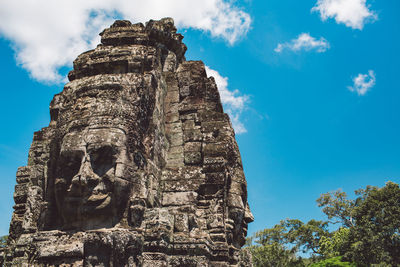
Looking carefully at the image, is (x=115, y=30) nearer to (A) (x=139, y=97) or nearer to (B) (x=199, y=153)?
(A) (x=139, y=97)

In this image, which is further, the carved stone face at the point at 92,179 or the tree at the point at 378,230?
the tree at the point at 378,230

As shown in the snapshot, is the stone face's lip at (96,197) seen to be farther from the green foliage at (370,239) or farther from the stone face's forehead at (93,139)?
the green foliage at (370,239)

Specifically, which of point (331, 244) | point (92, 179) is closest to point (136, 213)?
point (92, 179)

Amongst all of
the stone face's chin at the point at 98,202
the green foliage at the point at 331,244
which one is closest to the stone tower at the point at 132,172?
the stone face's chin at the point at 98,202

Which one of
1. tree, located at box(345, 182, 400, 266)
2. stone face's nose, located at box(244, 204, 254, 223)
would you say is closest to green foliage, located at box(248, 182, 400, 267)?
tree, located at box(345, 182, 400, 266)

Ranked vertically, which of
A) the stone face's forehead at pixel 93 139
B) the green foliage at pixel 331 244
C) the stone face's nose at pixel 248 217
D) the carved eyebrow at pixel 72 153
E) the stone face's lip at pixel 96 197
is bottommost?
the stone face's lip at pixel 96 197

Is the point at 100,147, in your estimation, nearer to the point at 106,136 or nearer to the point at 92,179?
the point at 106,136

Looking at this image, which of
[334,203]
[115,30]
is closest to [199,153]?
[115,30]

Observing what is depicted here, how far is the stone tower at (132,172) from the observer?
5.20m

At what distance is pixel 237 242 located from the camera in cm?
699

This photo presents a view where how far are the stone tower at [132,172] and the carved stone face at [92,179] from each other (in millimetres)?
15

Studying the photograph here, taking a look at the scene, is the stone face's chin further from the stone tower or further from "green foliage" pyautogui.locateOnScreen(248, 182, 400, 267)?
"green foliage" pyautogui.locateOnScreen(248, 182, 400, 267)

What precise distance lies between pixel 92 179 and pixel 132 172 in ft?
2.05

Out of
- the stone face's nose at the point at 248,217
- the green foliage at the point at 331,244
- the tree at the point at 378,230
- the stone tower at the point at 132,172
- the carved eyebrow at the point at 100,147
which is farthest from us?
the green foliage at the point at 331,244
